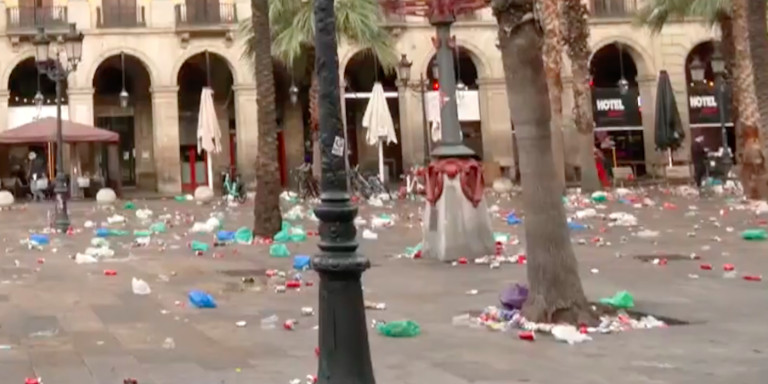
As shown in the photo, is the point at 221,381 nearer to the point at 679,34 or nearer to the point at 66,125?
the point at 66,125

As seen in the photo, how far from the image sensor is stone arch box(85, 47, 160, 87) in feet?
118

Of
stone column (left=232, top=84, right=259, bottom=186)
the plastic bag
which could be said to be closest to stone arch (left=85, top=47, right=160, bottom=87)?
stone column (left=232, top=84, right=259, bottom=186)

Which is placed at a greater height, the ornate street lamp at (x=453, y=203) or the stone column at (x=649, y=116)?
the stone column at (x=649, y=116)

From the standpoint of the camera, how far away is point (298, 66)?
32.1 m

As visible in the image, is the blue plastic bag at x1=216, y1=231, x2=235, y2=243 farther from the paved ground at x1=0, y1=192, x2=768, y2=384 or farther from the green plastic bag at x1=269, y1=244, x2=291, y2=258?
the green plastic bag at x1=269, y1=244, x2=291, y2=258

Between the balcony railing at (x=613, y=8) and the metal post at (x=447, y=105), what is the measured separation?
28606 millimetres

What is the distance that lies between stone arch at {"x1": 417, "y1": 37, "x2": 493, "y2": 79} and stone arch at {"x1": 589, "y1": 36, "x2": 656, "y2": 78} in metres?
4.59

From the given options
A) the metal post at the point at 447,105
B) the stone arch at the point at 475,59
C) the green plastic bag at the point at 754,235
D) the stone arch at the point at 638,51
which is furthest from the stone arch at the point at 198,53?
the green plastic bag at the point at 754,235

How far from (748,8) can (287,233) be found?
9.25m

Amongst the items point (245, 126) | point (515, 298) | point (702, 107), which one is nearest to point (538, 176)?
point (515, 298)

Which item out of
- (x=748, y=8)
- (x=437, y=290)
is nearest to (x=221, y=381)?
(x=437, y=290)

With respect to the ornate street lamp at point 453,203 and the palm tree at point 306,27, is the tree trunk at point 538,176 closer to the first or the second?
the ornate street lamp at point 453,203

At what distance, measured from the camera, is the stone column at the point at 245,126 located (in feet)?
121

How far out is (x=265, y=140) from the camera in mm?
14891
